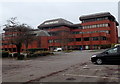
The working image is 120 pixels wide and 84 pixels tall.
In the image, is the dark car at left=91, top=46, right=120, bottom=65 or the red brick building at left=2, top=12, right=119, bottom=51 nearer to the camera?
the dark car at left=91, top=46, right=120, bottom=65

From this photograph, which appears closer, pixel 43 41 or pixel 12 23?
pixel 12 23

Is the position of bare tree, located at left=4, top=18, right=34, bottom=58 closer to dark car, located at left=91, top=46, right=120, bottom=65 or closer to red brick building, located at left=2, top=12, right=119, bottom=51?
dark car, located at left=91, top=46, right=120, bottom=65

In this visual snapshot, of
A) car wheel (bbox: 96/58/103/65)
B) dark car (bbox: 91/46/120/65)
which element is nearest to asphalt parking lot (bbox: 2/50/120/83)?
dark car (bbox: 91/46/120/65)

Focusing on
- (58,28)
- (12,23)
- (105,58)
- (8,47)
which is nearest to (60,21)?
(58,28)

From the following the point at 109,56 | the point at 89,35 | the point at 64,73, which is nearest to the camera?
the point at 64,73

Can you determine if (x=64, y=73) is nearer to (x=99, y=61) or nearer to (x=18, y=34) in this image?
(x=99, y=61)

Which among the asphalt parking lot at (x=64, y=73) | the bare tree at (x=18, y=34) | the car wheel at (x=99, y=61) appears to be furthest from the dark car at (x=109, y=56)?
the bare tree at (x=18, y=34)

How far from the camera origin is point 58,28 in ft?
276

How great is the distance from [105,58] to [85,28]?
63.4 meters

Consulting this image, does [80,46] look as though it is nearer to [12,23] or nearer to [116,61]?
[12,23]

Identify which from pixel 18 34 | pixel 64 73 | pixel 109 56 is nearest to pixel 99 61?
pixel 109 56

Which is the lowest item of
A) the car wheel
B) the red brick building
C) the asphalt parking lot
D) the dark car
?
the asphalt parking lot

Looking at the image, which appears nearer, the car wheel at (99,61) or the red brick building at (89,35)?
the car wheel at (99,61)

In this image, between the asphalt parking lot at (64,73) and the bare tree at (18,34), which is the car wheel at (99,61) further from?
the bare tree at (18,34)
